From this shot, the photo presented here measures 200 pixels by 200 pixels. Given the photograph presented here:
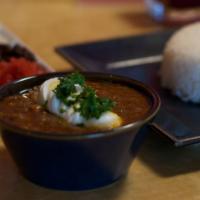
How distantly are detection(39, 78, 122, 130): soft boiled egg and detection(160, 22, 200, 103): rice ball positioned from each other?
0.33 meters

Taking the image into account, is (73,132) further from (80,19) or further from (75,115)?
(80,19)

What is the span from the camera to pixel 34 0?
190 cm

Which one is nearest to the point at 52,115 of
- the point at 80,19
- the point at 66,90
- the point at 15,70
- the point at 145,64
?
the point at 66,90

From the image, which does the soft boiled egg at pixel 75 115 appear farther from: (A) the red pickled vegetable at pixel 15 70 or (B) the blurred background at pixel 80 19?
(B) the blurred background at pixel 80 19

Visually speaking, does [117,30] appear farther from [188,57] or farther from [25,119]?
[25,119]

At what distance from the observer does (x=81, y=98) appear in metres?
0.77

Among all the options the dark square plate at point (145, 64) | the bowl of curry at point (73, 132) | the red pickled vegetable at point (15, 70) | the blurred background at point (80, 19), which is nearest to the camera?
the bowl of curry at point (73, 132)

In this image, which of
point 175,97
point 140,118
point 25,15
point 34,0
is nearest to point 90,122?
point 140,118

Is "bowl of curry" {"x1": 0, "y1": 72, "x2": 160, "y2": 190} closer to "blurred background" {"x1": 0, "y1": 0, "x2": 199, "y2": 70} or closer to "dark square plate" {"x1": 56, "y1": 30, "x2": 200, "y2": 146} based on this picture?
"dark square plate" {"x1": 56, "y1": 30, "x2": 200, "y2": 146}

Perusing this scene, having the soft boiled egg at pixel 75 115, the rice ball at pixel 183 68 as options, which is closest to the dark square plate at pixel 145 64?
the rice ball at pixel 183 68

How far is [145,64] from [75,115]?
0.49 meters

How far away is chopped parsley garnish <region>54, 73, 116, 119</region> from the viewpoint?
0.74 meters

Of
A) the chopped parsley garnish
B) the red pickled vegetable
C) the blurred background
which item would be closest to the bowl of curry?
the chopped parsley garnish

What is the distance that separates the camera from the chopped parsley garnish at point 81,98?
2.43ft
